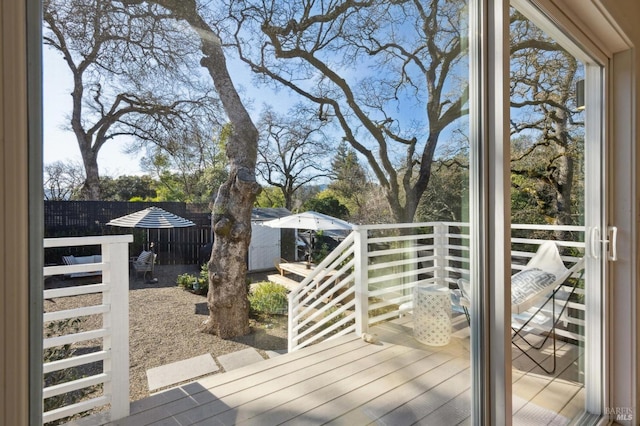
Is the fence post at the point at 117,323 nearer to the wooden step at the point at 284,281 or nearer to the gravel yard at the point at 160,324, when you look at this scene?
the gravel yard at the point at 160,324

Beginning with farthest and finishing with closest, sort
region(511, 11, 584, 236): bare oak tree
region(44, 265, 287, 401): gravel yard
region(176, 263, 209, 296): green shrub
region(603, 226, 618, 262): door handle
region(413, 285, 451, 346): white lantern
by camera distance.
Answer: region(603, 226, 618, 262): door handle → region(511, 11, 584, 236): bare oak tree → region(413, 285, 451, 346): white lantern → region(176, 263, 209, 296): green shrub → region(44, 265, 287, 401): gravel yard

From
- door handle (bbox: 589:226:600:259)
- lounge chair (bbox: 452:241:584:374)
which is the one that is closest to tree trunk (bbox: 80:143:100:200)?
lounge chair (bbox: 452:241:584:374)

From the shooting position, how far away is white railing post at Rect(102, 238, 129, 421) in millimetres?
581

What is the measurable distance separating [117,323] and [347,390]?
700 millimetres

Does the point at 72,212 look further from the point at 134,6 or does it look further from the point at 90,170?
the point at 134,6

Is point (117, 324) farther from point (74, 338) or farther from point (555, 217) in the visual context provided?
point (555, 217)

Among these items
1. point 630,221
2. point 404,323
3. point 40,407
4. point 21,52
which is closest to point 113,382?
point 40,407

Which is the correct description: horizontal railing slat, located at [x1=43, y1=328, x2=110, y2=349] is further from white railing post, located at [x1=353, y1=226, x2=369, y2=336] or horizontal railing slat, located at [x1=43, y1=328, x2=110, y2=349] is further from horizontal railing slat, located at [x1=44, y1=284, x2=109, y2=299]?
white railing post, located at [x1=353, y1=226, x2=369, y2=336]

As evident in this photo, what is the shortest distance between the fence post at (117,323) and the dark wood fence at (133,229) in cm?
2

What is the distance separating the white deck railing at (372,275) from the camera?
0.96 metres

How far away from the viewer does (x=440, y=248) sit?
1176mm

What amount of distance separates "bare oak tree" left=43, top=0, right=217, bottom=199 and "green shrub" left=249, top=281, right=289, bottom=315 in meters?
0.42

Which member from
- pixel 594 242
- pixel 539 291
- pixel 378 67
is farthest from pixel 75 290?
pixel 594 242

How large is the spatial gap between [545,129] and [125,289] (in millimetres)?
1817
